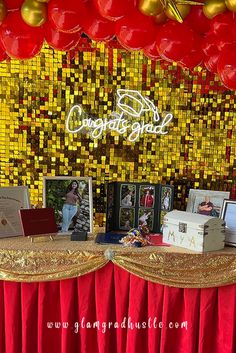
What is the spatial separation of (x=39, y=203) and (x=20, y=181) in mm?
181

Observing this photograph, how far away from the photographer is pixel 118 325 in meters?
2.10

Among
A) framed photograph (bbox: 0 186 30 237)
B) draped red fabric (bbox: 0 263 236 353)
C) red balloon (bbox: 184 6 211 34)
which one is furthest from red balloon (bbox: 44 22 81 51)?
draped red fabric (bbox: 0 263 236 353)

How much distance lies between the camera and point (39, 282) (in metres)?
2.06

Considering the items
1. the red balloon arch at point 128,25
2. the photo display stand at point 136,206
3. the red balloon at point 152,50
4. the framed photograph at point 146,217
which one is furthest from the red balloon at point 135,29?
the framed photograph at point 146,217

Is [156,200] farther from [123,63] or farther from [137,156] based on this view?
[123,63]

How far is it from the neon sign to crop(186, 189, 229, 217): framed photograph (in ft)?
1.41

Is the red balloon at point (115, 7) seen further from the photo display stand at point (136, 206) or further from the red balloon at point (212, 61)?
the photo display stand at point (136, 206)

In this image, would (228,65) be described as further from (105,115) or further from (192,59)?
(105,115)

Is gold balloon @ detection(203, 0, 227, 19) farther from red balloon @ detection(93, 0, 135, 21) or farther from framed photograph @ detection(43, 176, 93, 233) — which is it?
framed photograph @ detection(43, 176, 93, 233)

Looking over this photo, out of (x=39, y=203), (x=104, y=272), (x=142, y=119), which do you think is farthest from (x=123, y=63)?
(x=104, y=272)

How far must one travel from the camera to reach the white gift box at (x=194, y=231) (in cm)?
201

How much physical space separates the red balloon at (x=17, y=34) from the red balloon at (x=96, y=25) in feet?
0.68

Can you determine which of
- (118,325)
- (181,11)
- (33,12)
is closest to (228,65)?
(181,11)

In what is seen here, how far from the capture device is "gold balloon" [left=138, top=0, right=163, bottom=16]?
4.84 feet
